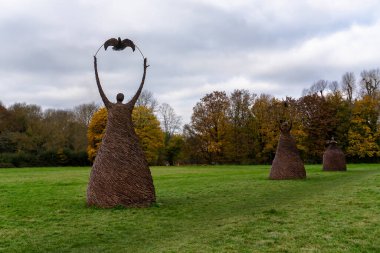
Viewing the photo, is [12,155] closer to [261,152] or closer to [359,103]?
[261,152]

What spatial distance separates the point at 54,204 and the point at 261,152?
44189mm

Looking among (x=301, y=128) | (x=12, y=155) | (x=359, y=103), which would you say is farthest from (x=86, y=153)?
(x=359, y=103)

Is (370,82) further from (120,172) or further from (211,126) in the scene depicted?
(120,172)

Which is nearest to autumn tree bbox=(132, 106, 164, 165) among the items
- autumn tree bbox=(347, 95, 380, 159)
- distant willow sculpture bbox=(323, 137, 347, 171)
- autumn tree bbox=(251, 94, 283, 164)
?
autumn tree bbox=(251, 94, 283, 164)

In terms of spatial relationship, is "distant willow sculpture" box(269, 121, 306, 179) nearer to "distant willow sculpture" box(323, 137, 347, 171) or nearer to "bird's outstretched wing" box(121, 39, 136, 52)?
"distant willow sculpture" box(323, 137, 347, 171)

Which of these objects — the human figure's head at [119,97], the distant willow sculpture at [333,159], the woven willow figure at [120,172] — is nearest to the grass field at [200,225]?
the woven willow figure at [120,172]

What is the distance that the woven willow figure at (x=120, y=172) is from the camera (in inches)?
502

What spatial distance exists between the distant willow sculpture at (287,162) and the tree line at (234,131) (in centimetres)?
2678

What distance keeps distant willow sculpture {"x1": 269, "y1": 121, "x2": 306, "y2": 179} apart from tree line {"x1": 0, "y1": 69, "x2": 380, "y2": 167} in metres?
26.8

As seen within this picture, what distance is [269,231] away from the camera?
341 inches

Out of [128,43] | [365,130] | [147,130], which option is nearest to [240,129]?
[147,130]

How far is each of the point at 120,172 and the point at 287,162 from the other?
13.1 metres

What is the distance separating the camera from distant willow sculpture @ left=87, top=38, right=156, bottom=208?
12.8m

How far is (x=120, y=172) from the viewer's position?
42.0ft
